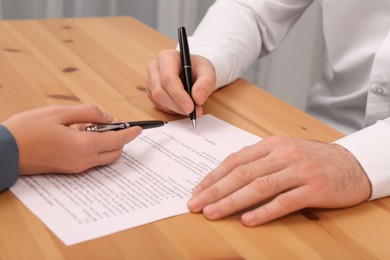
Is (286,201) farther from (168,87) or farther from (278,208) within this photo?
(168,87)

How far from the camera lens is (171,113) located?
3.36ft

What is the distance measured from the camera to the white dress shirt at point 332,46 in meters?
1.16

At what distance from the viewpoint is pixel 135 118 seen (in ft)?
3.23

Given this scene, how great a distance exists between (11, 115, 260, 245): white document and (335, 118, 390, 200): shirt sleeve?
16 cm

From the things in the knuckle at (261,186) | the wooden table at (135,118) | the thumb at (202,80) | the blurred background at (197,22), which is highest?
the thumb at (202,80)

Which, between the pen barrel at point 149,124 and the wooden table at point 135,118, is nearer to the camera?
the wooden table at point 135,118

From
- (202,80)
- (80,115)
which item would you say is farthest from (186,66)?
(80,115)

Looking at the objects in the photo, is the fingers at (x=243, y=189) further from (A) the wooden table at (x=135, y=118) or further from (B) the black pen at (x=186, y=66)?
(B) the black pen at (x=186, y=66)

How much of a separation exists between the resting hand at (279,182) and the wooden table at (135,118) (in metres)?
0.02

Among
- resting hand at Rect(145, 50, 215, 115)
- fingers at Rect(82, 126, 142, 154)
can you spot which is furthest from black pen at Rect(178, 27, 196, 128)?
fingers at Rect(82, 126, 142, 154)

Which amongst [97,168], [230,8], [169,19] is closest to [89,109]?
[97,168]

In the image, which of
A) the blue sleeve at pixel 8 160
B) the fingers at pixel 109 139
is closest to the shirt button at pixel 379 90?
the fingers at pixel 109 139

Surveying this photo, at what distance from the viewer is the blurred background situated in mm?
2131

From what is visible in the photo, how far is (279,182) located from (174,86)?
0.32 m
